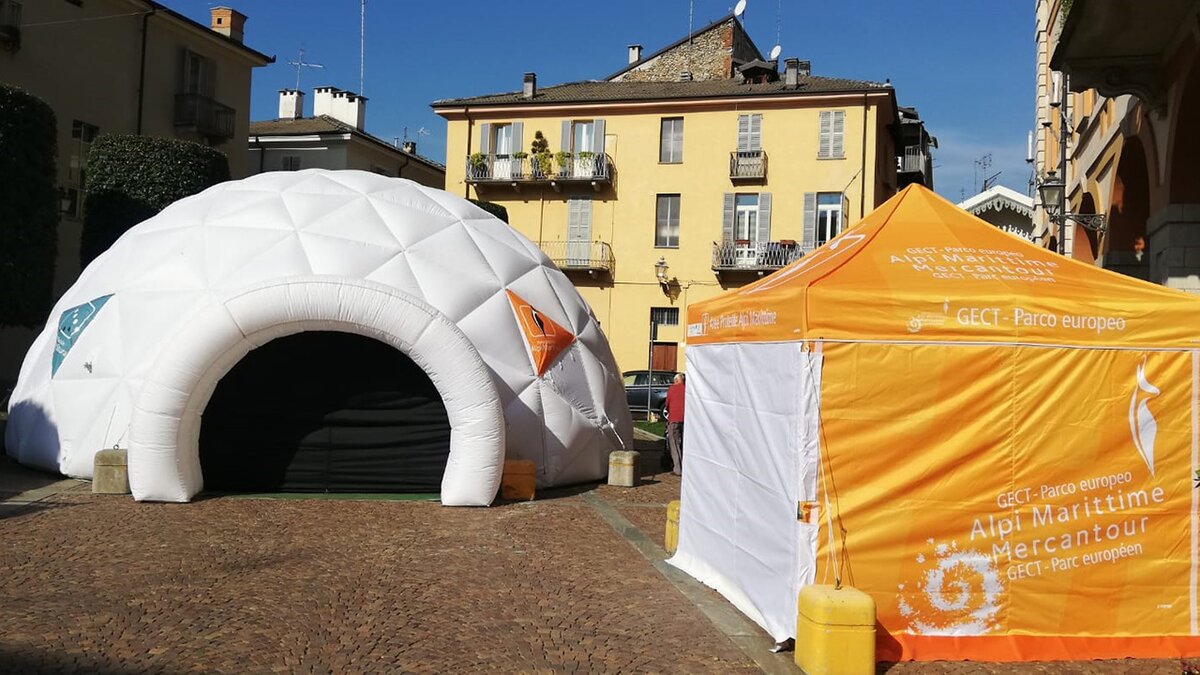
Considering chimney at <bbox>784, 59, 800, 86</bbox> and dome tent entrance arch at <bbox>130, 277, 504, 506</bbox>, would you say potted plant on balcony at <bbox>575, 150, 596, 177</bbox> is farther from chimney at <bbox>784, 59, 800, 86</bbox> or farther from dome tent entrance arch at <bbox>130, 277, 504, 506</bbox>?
dome tent entrance arch at <bbox>130, 277, 504, 506</bbox>

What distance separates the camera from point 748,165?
32094mm

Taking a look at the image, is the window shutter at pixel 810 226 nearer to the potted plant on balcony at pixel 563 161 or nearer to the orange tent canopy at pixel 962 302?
the potted plant on balcony at pixel 563 161

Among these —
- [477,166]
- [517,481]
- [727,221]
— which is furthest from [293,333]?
[477,166]

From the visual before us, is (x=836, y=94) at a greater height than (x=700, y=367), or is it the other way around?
(x=836, y=94)

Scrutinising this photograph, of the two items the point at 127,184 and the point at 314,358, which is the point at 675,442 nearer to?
the point at 314,358

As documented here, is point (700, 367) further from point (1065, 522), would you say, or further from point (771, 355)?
point (1065, 522)

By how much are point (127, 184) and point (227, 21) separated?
45.0ft

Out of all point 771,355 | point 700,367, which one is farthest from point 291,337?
point 771,355

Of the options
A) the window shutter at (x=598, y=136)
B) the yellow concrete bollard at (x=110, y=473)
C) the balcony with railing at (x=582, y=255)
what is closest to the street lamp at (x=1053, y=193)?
the yellow concrete bollard at (x=110, y=473)

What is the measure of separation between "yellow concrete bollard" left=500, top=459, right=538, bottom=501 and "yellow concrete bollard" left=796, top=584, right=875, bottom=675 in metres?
6.37

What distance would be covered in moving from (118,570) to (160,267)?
562 cm

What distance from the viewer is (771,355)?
251 inches

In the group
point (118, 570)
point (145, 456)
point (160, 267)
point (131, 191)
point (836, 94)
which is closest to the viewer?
point (118, 570)

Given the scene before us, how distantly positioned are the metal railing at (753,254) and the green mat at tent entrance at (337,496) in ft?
70.5
